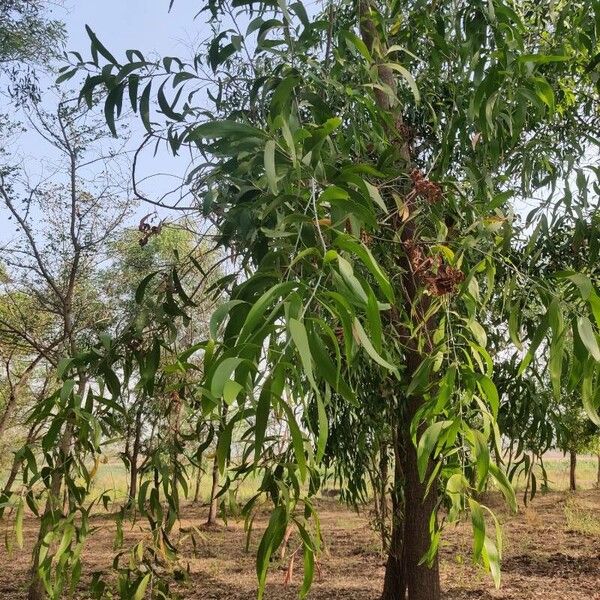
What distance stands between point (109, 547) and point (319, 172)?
709cm

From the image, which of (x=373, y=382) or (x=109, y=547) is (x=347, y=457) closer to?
(x=373, y=382)

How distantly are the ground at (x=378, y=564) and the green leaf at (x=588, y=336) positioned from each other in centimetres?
266

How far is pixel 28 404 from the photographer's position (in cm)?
912

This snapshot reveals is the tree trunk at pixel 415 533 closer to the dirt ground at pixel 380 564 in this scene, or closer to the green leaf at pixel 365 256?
the dirt ground at pixel 380 564

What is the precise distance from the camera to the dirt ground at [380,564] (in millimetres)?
4371

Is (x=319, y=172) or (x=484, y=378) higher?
(x=319, y=172)

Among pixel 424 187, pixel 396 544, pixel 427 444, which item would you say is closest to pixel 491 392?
pixel 427 444

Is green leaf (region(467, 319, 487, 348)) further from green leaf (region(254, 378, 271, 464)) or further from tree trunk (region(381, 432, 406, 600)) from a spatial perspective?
tree trunk (region(381, 432, 406, 600))

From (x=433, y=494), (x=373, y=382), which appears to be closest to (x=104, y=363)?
(x=373, y=382)

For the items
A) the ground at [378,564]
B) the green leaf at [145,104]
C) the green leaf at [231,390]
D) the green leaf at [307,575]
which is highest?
the green leaf at [145,104]

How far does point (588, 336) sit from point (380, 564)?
507 cm

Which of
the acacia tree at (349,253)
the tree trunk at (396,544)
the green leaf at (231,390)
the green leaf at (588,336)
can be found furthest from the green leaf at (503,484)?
the tree trunk at (396,544)

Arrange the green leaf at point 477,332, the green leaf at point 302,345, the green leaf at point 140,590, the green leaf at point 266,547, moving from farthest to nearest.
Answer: the green leaf at point 140,590 → the green leaf at point 477,332 → the green leaf at point 266,547 → the green leaf at point 302,345

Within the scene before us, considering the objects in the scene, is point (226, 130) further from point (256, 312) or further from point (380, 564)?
point (380, 564)
